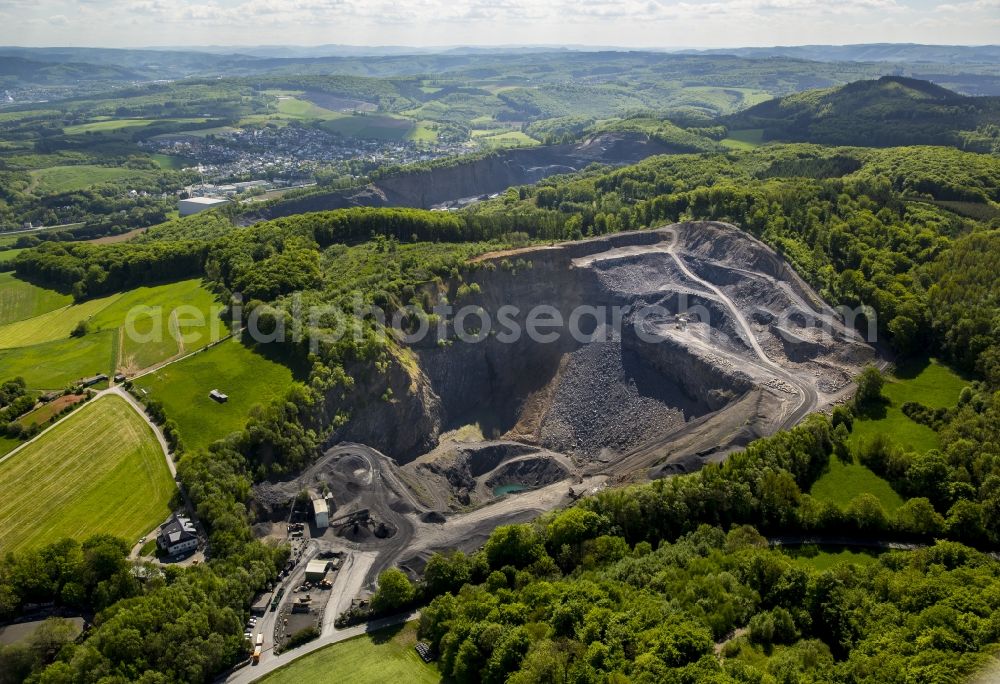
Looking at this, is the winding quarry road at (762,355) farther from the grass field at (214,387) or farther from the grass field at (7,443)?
the grass field at (7,443)

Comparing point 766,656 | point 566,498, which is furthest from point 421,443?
point 766,656

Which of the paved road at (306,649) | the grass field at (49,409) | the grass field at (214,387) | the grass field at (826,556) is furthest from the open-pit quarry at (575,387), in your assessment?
the grass field at (49,409)

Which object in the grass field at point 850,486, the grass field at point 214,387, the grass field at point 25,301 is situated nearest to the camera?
the grass field at point 850,486

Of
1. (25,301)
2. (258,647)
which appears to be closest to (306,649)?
(258,647)

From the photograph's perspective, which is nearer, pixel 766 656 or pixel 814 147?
pixel 766 656

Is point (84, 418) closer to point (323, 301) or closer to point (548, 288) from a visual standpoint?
point (323, 301)

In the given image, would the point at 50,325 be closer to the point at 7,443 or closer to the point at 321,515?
the point at 7,443
